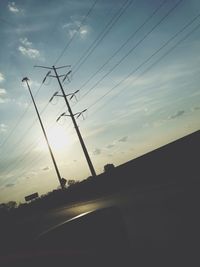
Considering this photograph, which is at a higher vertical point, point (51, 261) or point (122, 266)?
point (51, 261)

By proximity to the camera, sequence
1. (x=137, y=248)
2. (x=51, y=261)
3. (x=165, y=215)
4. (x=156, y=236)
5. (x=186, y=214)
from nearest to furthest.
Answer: (x=51, y=261), (x=137, y=248), (x=156, y=236), (x=186, y=214), (x=165, y=215)

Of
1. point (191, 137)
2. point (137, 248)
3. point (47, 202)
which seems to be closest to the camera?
point (137, 248)

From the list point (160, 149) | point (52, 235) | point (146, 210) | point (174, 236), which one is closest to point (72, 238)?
point (52, 235)

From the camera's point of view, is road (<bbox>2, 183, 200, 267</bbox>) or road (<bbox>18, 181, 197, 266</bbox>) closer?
road (<bbox>2, 183, 200, 267</bbox>)

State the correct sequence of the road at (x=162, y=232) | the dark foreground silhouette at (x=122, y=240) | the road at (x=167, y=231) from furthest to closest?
the road at (x=167, y=231)
the road at (x=162, y=232)
the dark foreground silhouette at (x=122, y=240)

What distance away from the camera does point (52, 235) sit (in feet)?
12.0

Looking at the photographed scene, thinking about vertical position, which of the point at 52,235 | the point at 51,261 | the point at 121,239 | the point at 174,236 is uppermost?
the point at 52,235

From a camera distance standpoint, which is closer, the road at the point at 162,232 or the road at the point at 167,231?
the road at the point at 162,232

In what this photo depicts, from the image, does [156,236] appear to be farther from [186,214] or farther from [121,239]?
[121,239]

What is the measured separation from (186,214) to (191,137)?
31.8 feet

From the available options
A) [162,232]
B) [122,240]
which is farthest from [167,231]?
[122,240]

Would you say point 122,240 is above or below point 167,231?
above

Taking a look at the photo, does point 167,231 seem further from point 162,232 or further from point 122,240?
point 122,240

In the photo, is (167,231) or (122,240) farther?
(167,231)
